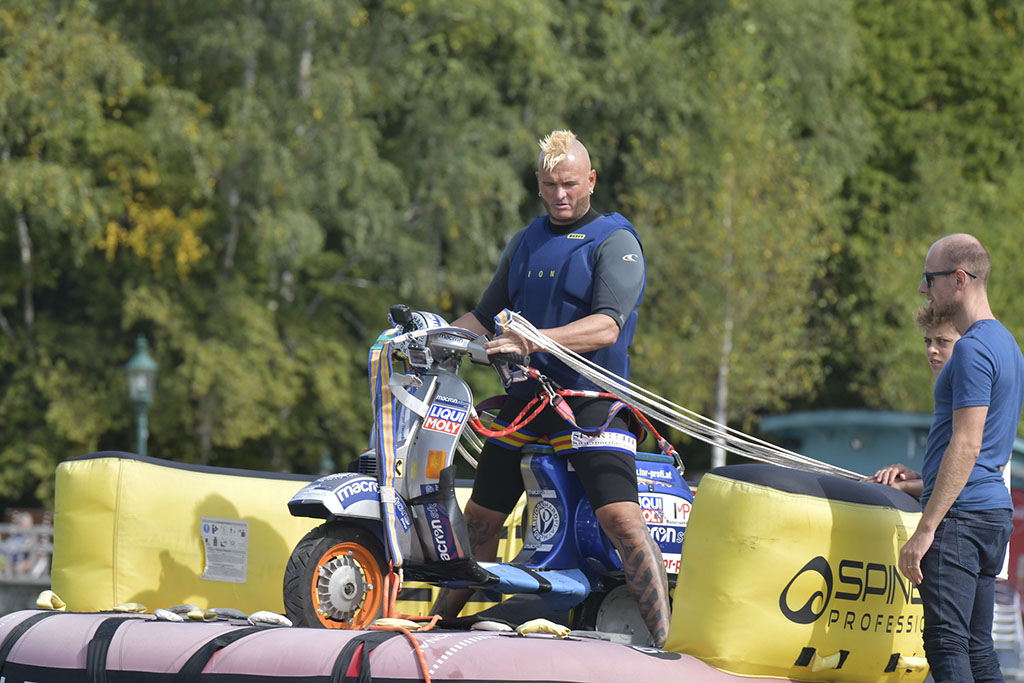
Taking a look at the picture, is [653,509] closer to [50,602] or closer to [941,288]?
[941,288]

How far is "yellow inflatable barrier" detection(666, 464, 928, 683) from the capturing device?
4723 millimetres

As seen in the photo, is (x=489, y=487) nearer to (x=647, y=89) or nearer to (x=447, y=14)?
(x=447, y=14)

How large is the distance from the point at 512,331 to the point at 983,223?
24.5m

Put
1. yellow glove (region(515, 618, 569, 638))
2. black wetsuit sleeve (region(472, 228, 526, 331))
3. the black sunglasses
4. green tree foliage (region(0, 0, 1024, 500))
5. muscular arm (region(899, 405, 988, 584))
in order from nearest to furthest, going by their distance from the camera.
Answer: muscular arm (region(899, 405, 988, 584))
the black sunglasses
yellow glove (region(515, 618, 569, 638))
black wetsuit sleeve (region(472, 228, 526, 331))
green tree foliage (region(0, 0, 1024, 500))

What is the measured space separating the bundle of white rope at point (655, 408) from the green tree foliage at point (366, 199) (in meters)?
16.7

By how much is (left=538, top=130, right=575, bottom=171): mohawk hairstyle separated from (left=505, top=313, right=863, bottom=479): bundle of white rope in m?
0.62

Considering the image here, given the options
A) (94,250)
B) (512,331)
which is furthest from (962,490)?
(94,250)

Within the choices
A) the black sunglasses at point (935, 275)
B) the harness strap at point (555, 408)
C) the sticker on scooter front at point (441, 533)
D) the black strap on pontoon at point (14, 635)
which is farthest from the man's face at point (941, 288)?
the black strap on pontoon at point (14, 635)

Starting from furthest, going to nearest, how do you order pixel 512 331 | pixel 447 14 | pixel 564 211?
pixel 447 14
pixel 564 211
pixel 512 331

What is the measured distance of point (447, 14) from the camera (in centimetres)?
2400

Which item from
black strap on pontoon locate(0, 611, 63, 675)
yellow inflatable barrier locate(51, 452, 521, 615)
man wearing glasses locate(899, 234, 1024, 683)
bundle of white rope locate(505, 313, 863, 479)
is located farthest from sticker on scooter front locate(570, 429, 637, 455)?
black strap on pontoon locate(0, 611, 63, 675)

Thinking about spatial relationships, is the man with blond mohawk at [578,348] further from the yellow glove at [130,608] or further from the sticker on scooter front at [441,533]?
the yellow glove at [130,608]

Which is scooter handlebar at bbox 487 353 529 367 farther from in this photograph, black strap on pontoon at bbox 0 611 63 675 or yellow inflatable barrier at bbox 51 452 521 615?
black strap on pontoon at bbox 0 611 63 675

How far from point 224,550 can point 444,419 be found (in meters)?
1.42
